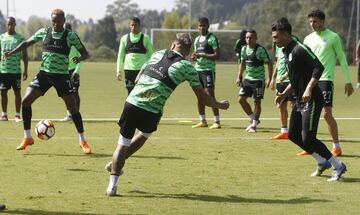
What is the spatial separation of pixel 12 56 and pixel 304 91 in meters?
9.67

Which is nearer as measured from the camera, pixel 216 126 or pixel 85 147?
pixel 85 147

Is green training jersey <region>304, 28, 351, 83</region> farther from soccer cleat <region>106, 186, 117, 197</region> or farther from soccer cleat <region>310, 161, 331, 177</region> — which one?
soccer cleat <region>106, 186, 117, 197</region>

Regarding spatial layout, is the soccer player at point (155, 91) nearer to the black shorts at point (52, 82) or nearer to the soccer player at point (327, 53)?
the soccer player at point (327, 53)

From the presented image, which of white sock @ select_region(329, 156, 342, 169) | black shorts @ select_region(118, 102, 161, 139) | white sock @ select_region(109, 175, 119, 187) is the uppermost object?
black shorts @ select_region(118, 102, 161, 139)

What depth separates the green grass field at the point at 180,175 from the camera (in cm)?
855

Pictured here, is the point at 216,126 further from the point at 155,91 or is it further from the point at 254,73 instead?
the point at 155,91

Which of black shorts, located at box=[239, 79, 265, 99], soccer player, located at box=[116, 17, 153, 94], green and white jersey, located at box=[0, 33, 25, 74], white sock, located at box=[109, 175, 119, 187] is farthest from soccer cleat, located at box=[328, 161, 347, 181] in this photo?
green and white jersey, located at box=[0, 33, 25, 74]

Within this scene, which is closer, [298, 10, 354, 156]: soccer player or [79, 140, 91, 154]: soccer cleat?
[298, 10, 354, 156]: soccer player

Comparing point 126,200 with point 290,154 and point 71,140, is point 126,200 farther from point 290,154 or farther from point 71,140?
point 71,140

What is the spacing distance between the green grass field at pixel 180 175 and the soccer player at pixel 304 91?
1.58ft

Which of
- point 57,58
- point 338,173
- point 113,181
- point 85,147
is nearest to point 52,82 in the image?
point 57,58

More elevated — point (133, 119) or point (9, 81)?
point (133, 119)

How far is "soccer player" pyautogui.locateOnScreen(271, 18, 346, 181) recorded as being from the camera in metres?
9.85

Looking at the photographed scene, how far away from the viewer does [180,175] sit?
414 inches
